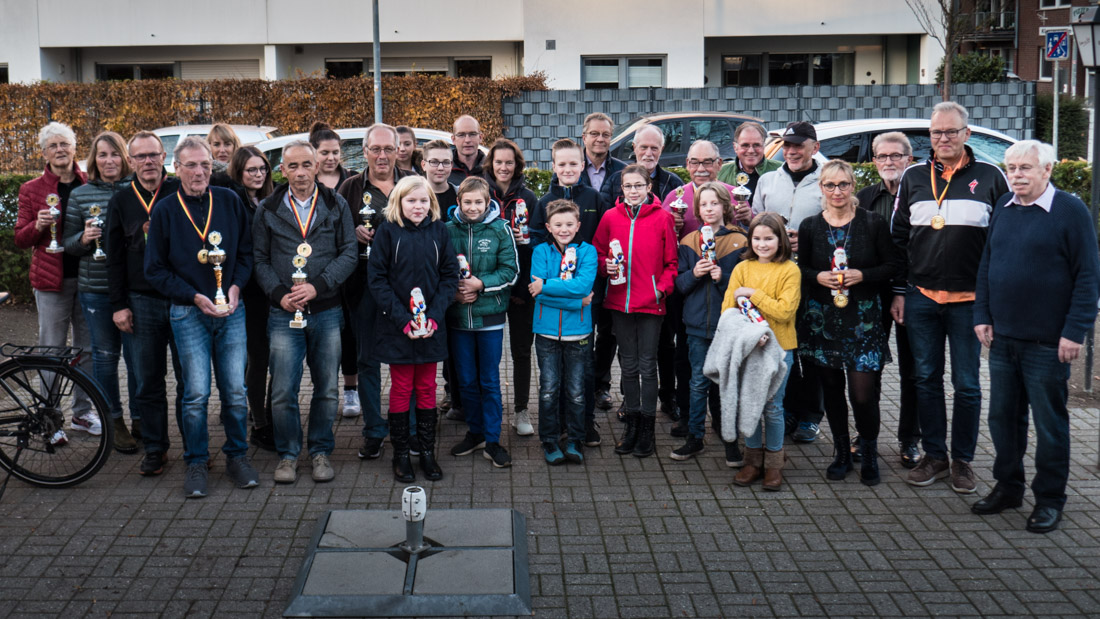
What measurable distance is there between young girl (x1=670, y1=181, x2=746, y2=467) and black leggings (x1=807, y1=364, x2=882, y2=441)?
652 mm

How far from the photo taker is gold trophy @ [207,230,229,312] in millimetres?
5836

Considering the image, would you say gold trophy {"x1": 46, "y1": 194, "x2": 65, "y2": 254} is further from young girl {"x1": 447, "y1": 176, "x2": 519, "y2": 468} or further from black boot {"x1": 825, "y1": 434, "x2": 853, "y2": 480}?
black boot {"x1": 825, "y1": 434, "x2": 853, "y2": 480}

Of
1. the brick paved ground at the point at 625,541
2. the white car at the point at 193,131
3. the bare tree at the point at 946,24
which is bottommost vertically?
the brick paved ground at the point at 625,541

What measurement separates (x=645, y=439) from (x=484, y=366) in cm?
116

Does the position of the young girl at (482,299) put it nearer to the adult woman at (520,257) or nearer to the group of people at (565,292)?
the group of people at (565,292)

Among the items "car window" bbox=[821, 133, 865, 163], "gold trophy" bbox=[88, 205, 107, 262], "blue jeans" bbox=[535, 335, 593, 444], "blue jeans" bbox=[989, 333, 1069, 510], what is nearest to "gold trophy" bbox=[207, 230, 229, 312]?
"gold trophy" bbox=[88, 205, 107, 262]

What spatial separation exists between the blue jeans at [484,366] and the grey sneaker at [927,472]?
8.35ft

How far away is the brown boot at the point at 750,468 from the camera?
6082 mm

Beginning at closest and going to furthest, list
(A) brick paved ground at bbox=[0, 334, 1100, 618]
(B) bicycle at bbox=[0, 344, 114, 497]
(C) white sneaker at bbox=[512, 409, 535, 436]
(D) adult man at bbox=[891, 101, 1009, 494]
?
(A) brick paved ground at bbox=[0, 334, 1100, 618], (D) adult man at bbox=[891, 101, 1009, 494], (B) bicycle at bbox=[0, 344, 114, 497], (C) white sneaker at bbox=[512, 409, 535, 436]

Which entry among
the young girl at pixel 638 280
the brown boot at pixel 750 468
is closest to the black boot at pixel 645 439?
the young girl at pixel 638 280

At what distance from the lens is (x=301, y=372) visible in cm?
623

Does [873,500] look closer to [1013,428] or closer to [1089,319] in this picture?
[1013,428]

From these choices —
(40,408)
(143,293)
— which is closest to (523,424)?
(143,293)

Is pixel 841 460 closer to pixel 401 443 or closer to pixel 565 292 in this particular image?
pixel 565 292
